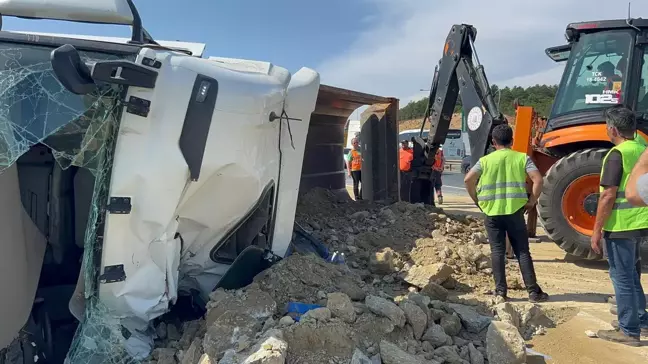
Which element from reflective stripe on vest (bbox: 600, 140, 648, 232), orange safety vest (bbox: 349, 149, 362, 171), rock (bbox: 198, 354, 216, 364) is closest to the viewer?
rock (bbox: 198, 354, 216, 364)

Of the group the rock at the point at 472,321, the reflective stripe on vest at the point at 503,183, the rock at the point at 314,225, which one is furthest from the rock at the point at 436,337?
the rock at the point at 314,225

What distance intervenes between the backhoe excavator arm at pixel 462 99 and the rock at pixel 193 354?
13.2 ft

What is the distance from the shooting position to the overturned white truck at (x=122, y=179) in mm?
2596

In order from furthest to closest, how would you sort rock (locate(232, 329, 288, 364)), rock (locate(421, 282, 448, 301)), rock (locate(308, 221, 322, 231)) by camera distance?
1. rock (locate(308, 221, 322, 231))
2. rock (locate(421, 282, 448, 301))
3. rock (locate(232, 329, 288, 364))

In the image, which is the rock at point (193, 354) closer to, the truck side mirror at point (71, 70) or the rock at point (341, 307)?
the rock at point (341, 307)

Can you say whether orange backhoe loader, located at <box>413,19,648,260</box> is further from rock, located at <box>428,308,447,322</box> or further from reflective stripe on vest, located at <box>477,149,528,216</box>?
rock, located at <box>428,308,447,322</box>

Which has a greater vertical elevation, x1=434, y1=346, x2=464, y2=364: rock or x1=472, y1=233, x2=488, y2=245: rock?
x1=472, y1=233, x2=488, y2=245: rock

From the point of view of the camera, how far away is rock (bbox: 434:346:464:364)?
2789 mm

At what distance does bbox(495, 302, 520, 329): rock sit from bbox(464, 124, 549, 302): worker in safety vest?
0.68 m

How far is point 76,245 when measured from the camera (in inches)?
121

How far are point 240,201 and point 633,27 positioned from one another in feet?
16.1

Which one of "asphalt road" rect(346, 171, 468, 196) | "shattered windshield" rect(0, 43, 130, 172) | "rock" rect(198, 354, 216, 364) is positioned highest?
"shattered windshield" rect(0, 43, 130, 172)

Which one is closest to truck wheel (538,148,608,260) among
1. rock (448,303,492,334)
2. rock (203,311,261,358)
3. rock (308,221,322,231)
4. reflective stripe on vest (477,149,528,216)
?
reflective stripe on vest (477,149,528,216)

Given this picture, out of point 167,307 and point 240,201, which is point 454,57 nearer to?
point 240,201
